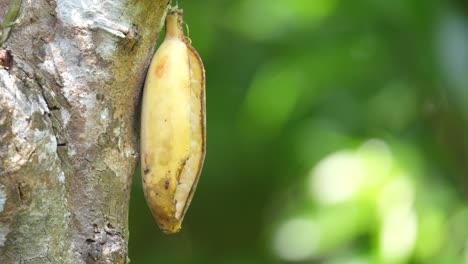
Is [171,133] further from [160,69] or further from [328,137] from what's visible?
[328,137]

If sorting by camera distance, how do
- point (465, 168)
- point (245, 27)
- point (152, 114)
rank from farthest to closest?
point (245, 27) < point (465, 168) < point (152, 114)

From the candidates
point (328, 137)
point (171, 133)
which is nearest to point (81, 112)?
point (171, 133)

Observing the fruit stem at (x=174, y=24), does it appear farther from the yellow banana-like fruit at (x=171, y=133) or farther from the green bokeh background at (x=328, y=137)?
the green bokeh background at (x=328, y=137)

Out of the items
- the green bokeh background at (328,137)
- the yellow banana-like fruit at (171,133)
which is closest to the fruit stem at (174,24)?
the yellow banana-like fruit at (171,133)

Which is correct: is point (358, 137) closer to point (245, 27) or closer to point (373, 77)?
point (373, 77)

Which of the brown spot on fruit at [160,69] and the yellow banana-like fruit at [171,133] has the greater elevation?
the brown spot on fruit at [160,69]

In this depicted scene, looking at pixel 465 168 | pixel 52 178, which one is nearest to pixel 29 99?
pixel 52 178

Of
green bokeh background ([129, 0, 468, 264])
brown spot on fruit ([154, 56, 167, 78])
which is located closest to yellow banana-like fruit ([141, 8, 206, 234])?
brown spot on fruit ([154, 56, 167, 78])
